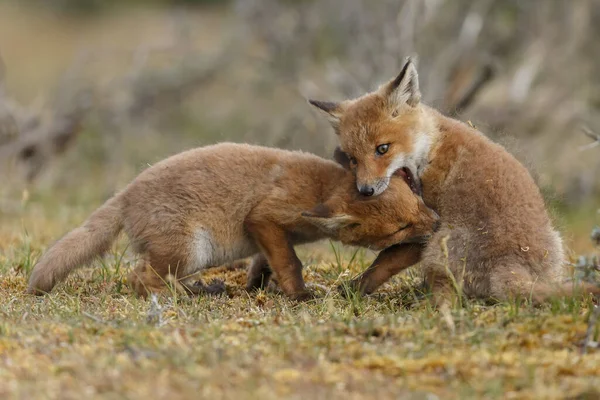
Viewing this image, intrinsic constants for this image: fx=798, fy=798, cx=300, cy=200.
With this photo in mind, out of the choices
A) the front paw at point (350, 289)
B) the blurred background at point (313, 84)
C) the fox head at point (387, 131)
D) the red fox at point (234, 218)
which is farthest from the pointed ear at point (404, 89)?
the blurred background at point (313, 84)

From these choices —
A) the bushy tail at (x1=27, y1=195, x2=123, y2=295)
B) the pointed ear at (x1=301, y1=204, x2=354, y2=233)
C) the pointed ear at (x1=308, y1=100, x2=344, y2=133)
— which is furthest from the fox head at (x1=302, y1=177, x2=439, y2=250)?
the bushy tail at (x1=27, y1=195, x2=123, y2=295)

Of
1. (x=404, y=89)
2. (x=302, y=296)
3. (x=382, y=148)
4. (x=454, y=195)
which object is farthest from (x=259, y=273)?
(x=404, y=89)

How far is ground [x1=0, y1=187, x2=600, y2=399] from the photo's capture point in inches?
132

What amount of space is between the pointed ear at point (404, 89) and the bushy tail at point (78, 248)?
217 cm

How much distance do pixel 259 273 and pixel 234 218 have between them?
531mm

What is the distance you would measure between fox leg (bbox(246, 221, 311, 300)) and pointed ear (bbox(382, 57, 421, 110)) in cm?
132

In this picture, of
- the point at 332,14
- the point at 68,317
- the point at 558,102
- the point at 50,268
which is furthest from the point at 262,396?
the point at 332,14

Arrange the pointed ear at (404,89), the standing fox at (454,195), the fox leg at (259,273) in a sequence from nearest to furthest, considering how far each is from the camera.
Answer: the standing fox at (454,195) → the pointed ear at (404,89) → the fox leg at (259,273)

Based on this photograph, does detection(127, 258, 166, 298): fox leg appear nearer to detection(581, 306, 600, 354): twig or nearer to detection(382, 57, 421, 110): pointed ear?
detection(382, 57, 421, 110): pointed ear

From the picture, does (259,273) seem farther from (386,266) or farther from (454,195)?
(454,195)

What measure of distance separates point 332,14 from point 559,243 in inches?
366

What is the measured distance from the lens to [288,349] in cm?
384

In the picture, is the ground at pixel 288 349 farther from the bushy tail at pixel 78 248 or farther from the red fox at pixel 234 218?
the red fox at pixel 234 218

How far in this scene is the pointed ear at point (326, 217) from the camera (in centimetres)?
536
